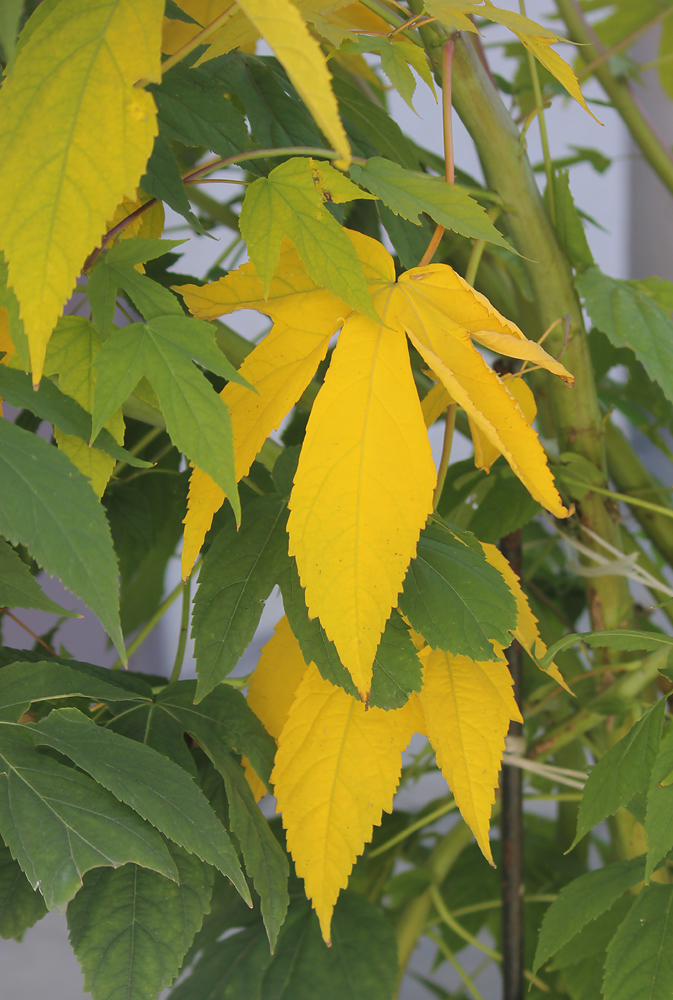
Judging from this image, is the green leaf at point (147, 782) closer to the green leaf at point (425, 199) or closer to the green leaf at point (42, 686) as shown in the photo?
the green leaf at point (42, 686)

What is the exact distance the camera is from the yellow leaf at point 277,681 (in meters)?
0.21

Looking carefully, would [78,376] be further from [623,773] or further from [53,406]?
[623,773]

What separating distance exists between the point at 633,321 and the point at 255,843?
0.18 metres

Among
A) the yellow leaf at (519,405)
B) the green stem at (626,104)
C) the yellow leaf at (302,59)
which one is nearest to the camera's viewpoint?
the yellow leaf at (302,59)

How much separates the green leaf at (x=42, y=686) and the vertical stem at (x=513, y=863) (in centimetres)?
16

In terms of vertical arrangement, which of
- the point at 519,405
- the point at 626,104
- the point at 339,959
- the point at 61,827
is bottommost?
the point at 339,959

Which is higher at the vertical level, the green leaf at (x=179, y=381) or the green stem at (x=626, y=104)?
the green stem at (x=626, y=104)

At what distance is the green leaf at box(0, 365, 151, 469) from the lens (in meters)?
0.15

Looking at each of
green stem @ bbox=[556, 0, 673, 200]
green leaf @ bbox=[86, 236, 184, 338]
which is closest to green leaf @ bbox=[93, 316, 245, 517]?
green leaf @ bbox=[86, 236, 184, 338]

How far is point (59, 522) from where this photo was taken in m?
0.13

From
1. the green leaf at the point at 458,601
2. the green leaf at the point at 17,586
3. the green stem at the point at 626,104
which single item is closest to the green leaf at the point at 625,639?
the green leaf at the point at 458,601

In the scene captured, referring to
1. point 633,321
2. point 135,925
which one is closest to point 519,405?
point 633,321

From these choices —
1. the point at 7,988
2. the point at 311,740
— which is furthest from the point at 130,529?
the point at 7,988

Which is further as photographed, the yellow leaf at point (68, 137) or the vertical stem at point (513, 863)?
the vertical stem at point (513, 863)
